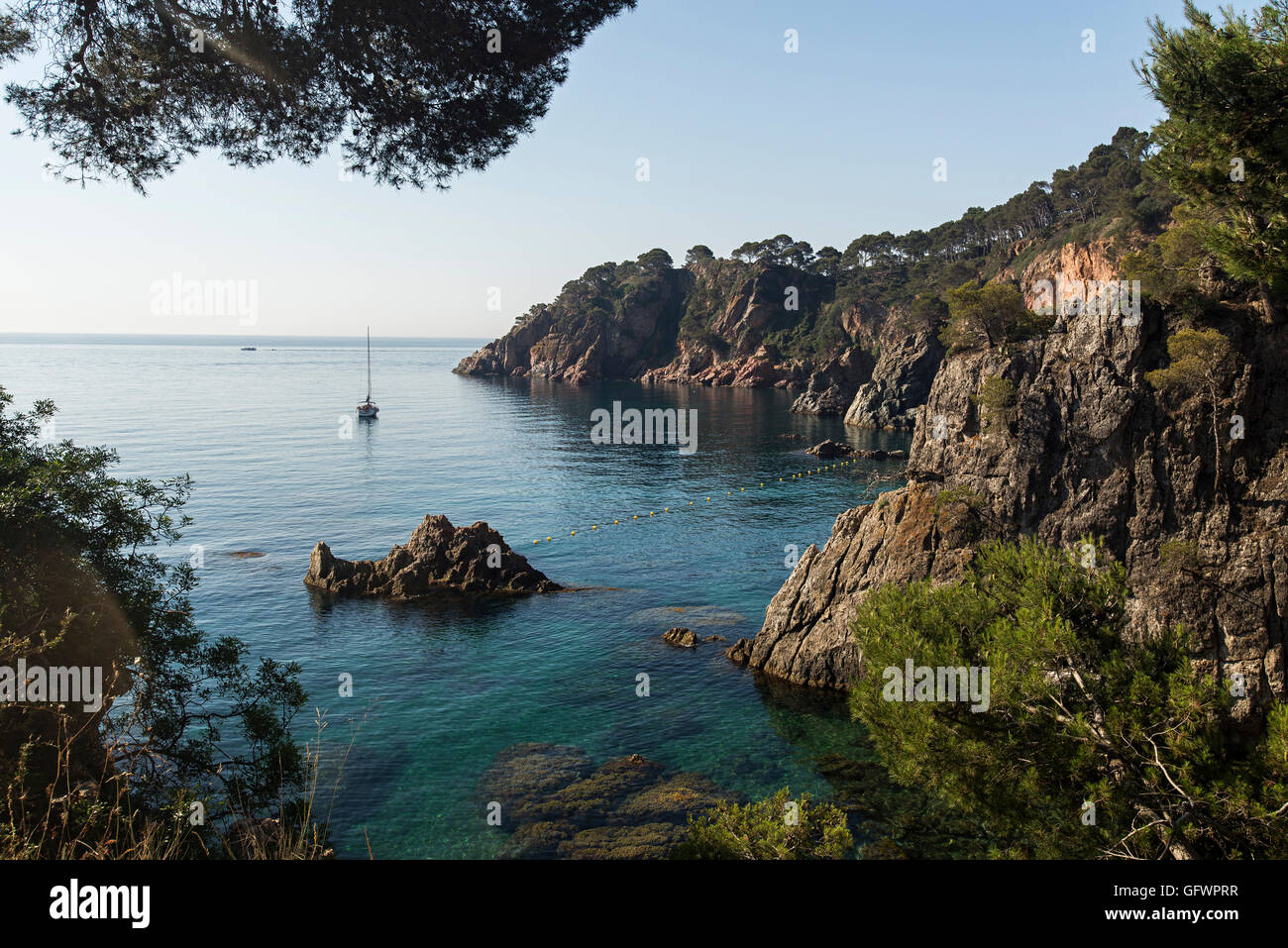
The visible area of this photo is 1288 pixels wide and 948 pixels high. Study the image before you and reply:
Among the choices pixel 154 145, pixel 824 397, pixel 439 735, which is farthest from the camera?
pixel 824 397

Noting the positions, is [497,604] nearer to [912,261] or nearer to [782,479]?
[782,479]

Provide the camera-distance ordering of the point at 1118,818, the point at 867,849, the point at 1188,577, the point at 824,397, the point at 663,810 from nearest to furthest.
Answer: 1. the point at 1118,818
2. the point at 867,849
3. the point at 663,810
4. the point at 1188,577
5. the point at 824,397

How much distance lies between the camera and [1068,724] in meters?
12.8

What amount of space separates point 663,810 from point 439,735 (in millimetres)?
10187

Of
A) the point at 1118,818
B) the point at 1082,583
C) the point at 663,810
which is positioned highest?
the point at 1082,583

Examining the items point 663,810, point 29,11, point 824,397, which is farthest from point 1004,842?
point 824,397

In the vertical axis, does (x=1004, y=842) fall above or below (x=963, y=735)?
below

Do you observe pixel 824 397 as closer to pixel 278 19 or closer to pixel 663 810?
pixel 663 810

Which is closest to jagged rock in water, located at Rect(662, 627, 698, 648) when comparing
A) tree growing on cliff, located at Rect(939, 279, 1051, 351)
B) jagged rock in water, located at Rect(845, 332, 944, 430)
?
tree growing on cliff, located at Rect(939, 279, 1051, 351)

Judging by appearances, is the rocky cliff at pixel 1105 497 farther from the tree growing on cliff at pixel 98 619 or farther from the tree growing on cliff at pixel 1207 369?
the tree growing on cliff at pixel 98 619

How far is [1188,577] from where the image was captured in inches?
1065

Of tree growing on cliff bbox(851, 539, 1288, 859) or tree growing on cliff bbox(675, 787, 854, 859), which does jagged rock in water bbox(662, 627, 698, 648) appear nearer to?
tree growing on cliff bbox(851, 539, 1288, 859)

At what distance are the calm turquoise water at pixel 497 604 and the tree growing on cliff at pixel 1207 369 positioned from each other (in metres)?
16.9

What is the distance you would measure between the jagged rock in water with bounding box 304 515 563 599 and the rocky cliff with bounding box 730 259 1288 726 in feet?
52.9
